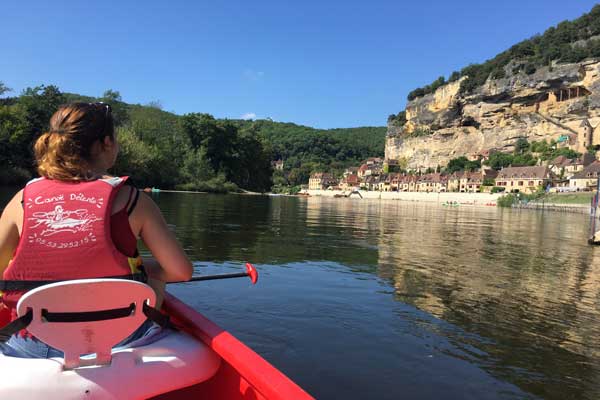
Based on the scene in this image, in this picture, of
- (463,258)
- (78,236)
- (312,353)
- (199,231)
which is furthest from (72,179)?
(199,231)

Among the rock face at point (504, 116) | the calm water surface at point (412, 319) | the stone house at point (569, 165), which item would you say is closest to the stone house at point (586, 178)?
the stone house at point (569, 165)

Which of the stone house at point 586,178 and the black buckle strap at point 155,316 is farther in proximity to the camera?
the stone house at point 586,178

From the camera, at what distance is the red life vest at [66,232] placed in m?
2.02

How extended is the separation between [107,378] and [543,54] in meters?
149

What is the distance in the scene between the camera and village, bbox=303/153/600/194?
89062 mm

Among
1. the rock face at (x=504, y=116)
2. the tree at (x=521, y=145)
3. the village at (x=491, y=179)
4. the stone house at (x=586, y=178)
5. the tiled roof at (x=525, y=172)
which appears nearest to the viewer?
the stone house at (x=586, y=178)

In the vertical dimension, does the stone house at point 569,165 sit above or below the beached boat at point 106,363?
above

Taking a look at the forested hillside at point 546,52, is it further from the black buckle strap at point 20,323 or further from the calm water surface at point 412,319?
the black buckle strap at point 20,323

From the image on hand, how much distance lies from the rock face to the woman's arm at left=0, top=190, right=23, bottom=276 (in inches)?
4838

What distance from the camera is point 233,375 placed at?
2.52 metres

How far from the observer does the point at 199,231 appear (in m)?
16.7

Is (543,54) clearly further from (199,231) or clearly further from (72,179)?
(72,179)

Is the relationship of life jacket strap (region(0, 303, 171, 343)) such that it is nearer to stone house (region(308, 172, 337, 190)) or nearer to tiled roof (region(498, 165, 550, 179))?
tiled roof (region(498, 165, 550, 179))

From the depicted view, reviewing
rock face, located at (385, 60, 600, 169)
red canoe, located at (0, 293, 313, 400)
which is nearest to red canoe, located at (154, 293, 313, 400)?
red canoe, located at (0, 293, 313, 400)
